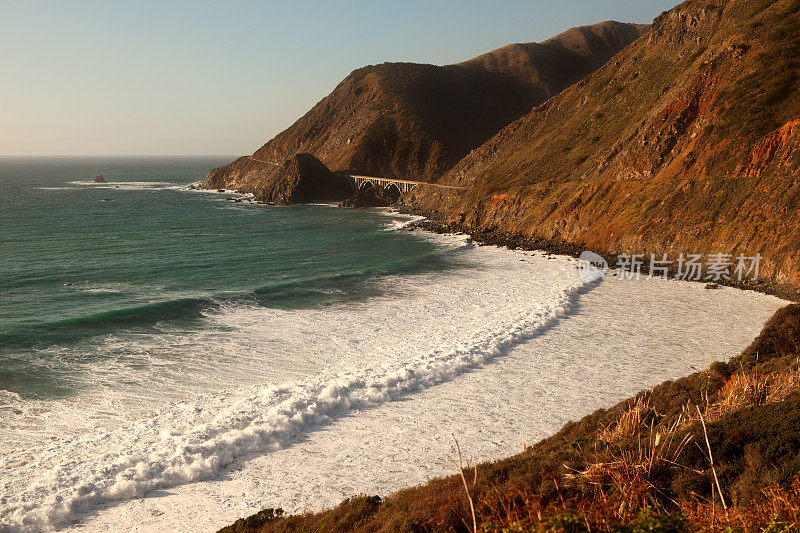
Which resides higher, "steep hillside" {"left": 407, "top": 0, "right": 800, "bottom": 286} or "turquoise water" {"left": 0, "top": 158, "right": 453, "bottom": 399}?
"steep hillside" {"left": 407, "top": 0, "right": 800, "bottom": 286}

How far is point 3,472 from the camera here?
15586mm

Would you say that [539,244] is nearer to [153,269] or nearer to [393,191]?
[153,269]

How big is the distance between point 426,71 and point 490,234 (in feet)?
389

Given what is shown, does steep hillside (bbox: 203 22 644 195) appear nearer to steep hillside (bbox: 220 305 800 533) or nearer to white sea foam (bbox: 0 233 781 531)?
white sea foam (bbox: 0 233 781 531)

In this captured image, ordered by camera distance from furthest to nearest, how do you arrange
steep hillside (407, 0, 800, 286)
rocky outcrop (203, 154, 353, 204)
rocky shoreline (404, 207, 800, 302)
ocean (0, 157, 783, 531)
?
rocky outcrop (203, 154, 353, 204) < steep hillside (407, 0, 800, 286) < rocky shoreline (404, 207, 800, 302) < ocean (0, 157, 783, 531)

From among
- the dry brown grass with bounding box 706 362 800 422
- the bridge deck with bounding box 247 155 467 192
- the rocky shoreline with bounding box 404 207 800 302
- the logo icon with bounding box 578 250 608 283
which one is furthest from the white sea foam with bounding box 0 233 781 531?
the bridge deck with bounding box 247 155 467 192

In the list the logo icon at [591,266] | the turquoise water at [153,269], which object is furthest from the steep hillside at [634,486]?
the logo icon at [591,266]

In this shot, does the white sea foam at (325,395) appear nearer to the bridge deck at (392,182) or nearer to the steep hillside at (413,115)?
the bridge deck at (392,182)

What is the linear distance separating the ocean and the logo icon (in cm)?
132

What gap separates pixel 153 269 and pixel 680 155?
50375 mm

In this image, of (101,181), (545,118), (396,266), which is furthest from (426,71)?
(396,266)

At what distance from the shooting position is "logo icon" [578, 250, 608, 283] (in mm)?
42000

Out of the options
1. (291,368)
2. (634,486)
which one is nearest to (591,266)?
(291,368)

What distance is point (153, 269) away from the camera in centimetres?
4778
